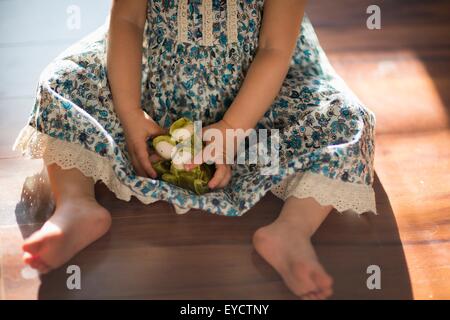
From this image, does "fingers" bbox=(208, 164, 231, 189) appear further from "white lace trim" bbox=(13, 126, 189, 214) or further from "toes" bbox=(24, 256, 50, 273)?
"toes" bbox=(24, 256, 50, 273)

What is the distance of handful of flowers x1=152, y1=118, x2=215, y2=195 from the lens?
1.00m

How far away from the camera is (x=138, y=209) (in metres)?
1.05

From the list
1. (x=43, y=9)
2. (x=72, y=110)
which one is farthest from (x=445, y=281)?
(x=43, y=9)

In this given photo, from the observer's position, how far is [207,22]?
107 cm

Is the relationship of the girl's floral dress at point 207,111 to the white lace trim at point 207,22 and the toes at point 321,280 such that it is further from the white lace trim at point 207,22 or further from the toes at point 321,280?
the toes at point 321,280

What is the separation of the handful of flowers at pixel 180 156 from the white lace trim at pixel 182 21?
0.15m

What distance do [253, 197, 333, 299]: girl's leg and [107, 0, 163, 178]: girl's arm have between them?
21cm

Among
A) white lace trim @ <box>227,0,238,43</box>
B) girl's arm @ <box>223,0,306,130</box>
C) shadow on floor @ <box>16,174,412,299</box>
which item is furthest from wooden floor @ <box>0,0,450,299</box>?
white lace trim @ <box>227,0,238,43</box>

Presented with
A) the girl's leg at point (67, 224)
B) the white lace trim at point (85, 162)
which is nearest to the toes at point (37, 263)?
the girl's leg at point (67, 224)

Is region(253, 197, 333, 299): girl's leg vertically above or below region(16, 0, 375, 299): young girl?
below

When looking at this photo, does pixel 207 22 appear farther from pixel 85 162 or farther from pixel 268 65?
pixel 85 162

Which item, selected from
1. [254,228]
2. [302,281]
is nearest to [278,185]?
[254,228]

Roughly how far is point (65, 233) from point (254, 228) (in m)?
0.29
